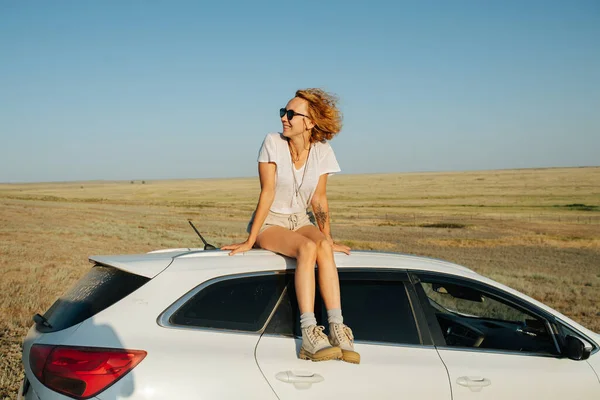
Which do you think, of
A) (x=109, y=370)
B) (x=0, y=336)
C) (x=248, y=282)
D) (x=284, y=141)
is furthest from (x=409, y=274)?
(x=0, y=336)

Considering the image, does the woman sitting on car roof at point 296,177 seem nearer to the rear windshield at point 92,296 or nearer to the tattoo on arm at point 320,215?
the tattoo on arm at point 320,215

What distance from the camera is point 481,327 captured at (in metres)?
4.07

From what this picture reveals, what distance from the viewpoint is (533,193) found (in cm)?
8256

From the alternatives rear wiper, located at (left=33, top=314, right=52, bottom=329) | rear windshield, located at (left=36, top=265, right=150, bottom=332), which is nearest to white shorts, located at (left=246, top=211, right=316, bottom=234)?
rear windshield, located at (left=36, top=265, right=150, bottom=332)

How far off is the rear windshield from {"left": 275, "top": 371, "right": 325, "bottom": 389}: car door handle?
2.76 ft

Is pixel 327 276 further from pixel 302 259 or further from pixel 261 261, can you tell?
pixel 261 261

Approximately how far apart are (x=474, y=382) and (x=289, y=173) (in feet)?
5.69

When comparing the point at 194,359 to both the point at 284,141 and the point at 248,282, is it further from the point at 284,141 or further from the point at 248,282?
the point at 284,141

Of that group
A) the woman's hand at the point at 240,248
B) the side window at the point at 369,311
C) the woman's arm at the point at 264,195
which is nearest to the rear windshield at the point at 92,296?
the woman's hand at the point at 240,248

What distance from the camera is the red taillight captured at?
8.42 ft

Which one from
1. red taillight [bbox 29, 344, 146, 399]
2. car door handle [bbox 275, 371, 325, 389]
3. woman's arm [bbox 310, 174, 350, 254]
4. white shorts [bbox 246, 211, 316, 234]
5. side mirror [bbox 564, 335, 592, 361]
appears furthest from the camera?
woman's arm [bbox 310, 174, 350, 254]

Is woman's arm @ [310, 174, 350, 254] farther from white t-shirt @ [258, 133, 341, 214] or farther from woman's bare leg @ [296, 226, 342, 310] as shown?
woman's bare leg @ [296, 226, 342, 310]

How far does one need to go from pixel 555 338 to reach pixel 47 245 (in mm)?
15054

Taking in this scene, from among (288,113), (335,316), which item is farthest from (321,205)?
(335,316)
